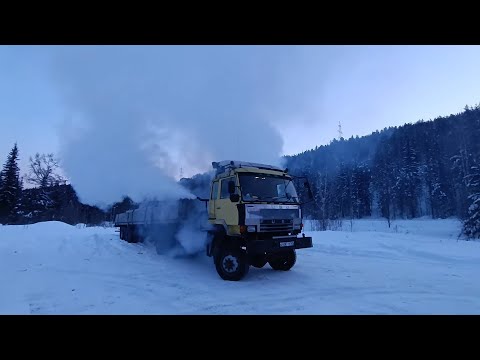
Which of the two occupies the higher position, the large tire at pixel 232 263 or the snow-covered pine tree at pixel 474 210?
the snow-covered pine tree at pixel 474 210

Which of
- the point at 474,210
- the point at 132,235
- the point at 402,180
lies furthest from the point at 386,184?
the point at 132,235

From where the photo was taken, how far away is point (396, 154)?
65.8 metres

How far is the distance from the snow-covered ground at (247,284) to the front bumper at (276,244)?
919 mm

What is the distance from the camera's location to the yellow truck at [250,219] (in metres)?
8.00

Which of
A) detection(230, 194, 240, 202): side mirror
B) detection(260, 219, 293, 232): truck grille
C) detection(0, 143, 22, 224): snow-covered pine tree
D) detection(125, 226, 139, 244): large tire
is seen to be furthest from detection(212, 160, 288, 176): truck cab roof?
detection(0, 143, 22, 224): snow-covered pine tree

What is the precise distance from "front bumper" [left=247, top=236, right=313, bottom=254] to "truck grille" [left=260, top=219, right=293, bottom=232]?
0.29m

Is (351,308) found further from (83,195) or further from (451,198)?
(451,198)

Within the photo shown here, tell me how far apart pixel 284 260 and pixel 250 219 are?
2721mm

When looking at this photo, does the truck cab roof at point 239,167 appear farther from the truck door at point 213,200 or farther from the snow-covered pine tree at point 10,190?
the snow-covered pine tree at point 10,190

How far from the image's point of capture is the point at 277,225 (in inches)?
332

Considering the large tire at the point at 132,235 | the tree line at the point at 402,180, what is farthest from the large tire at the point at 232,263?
the tree line at the point at 402,180

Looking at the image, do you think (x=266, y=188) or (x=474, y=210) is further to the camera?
(x=474, y=210)

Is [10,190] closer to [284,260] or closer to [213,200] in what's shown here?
[213,200]
